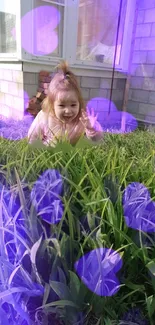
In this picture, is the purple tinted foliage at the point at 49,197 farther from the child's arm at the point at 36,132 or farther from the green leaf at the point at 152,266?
the child's arm at the point at 36,132

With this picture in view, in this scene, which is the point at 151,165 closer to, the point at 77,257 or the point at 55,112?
the point at 77,257

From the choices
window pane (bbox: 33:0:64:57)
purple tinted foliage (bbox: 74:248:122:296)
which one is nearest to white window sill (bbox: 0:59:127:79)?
window pane (bbox: 33:0:64:57)

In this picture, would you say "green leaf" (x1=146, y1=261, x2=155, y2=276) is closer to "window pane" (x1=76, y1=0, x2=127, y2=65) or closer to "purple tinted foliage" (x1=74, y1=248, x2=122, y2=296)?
"purple tinted foliage" (x1=74, y1=248, x2=122, y2=296)

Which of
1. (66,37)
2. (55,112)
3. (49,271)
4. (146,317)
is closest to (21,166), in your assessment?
(49,271)

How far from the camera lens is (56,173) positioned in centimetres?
91

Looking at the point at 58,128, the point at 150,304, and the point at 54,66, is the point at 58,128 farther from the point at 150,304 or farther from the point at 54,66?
the point at 54,66

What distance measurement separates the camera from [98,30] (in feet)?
17.6

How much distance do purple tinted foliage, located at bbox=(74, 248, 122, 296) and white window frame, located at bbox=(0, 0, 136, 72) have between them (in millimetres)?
4325

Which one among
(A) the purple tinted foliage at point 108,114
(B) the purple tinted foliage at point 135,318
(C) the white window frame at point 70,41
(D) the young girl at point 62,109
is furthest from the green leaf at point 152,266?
(A) the purple tinted foliage at point 108,114

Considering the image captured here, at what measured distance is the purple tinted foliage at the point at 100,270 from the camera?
23.0 inches

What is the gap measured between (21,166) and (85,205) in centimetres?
33

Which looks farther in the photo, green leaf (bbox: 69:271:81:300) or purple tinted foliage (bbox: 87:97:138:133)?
purple tinted foliage (bbox: 87:97:138:133)

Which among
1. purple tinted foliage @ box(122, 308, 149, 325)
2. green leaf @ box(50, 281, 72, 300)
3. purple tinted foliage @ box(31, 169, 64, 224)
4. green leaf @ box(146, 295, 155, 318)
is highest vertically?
purple tinted foliage @ box(31, 169, 64, 224)

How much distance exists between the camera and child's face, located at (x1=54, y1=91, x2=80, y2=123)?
2252mm
